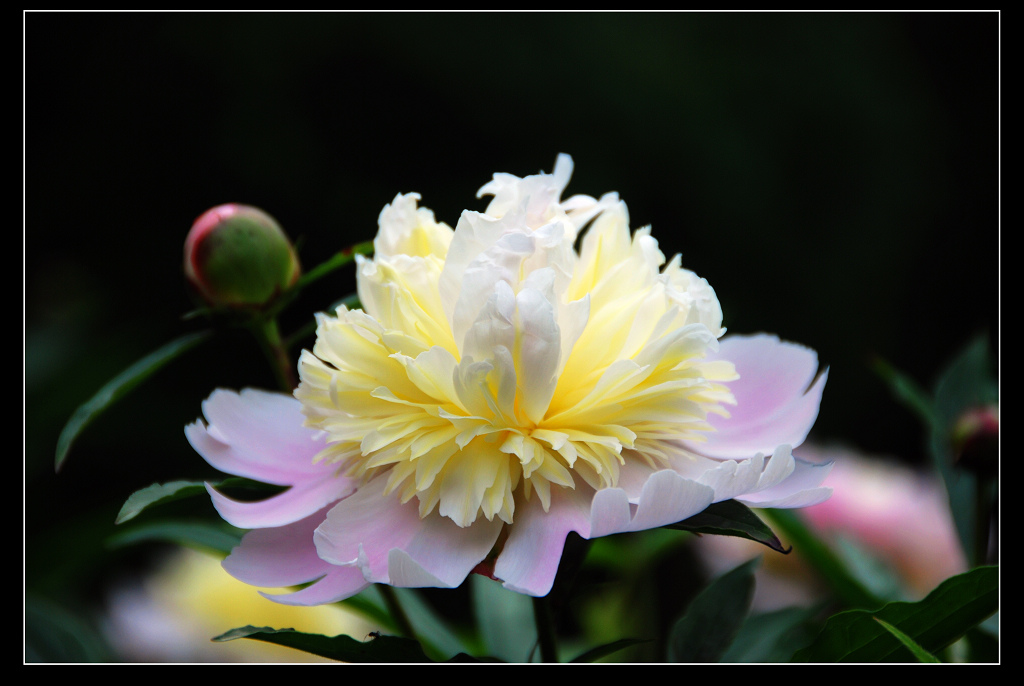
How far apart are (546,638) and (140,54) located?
1805mm

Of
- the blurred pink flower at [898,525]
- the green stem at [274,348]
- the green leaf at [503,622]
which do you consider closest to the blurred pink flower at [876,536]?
the blurred pink flower at [898,525]

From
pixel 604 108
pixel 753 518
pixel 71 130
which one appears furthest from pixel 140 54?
pixel 753 518

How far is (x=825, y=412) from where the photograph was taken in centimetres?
181

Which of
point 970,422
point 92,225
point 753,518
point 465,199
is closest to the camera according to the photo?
point 753,518

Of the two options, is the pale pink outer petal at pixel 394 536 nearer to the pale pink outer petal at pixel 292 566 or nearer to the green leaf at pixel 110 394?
the pale pink outer petal at pixel 292 566

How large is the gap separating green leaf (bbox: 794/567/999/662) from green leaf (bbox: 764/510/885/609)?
0.15 metres

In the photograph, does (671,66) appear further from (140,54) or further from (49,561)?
(49,561)

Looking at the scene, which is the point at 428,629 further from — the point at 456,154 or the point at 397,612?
the point at 456,154

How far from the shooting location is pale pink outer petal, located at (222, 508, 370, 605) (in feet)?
1.16

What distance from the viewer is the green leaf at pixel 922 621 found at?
0.38 metres

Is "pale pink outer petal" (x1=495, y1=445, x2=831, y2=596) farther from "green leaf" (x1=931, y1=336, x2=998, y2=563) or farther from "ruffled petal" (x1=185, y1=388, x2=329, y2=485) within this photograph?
"green leaf" (x1=931, y1=336, x2=998, y2=563)

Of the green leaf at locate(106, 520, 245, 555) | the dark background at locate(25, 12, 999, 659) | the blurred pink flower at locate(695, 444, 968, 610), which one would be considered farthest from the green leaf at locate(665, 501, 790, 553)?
the dark background at locate(25, 12, 999, 659)

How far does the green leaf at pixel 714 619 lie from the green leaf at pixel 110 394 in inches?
13.0

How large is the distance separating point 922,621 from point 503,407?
22 centimetres
